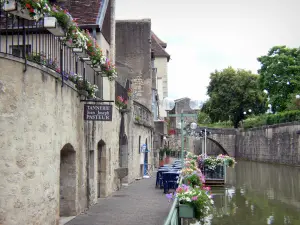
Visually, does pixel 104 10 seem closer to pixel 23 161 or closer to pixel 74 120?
pixel 74 120

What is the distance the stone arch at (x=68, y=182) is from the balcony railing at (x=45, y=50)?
187cm

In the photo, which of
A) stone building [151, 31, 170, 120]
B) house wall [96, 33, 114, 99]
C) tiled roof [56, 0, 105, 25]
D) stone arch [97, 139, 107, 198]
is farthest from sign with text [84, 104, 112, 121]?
stone building [151, 31, 170, 120]

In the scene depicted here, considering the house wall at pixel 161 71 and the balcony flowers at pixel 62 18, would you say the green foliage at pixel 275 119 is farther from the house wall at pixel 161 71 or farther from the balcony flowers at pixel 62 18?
the balcony flowers at pixel 62 18

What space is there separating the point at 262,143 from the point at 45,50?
43.8 m

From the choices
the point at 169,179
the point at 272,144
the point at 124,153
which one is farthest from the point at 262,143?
the point at 169,179

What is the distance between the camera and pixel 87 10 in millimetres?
15422

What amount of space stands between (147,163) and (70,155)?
628 inches

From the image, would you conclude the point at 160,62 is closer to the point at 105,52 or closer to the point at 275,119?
the point at 275,119

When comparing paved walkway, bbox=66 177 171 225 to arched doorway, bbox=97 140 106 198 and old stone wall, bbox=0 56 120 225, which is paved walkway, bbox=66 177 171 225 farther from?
old stone wall, bbox=0 56 120 225

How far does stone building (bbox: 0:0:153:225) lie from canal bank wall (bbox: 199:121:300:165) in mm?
27795

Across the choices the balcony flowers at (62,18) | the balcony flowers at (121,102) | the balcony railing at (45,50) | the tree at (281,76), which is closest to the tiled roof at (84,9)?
the balcony railing at (45,50)

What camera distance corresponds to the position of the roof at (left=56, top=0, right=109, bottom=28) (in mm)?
14953

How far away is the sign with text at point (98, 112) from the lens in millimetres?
11102

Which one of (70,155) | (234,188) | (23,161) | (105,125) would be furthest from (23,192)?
(234,188)
